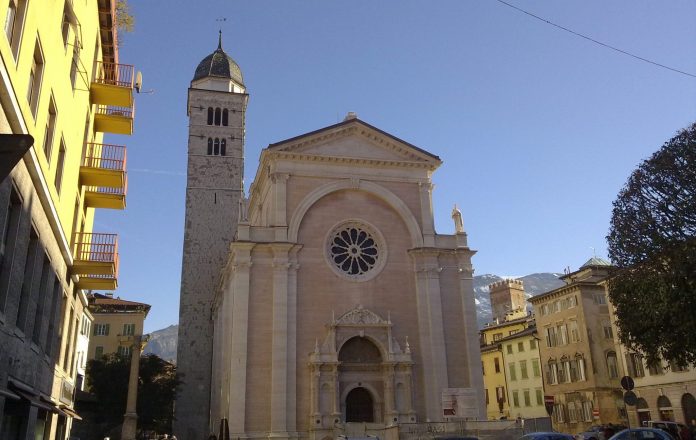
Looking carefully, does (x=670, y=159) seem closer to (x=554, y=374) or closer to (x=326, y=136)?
(x=326, y=136)

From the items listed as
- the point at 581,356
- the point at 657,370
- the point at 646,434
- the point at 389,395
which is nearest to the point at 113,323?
the point at 389,395

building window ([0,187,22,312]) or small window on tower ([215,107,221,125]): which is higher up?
small window on tower ([215,107,221,125])

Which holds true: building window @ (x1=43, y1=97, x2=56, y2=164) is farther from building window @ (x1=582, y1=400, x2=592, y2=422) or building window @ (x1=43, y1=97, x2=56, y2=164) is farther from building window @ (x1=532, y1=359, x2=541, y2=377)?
building window @ (x1=532, y1=359, x2=541, y2=377)

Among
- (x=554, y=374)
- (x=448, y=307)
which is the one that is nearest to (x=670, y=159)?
(x=448, y=307)

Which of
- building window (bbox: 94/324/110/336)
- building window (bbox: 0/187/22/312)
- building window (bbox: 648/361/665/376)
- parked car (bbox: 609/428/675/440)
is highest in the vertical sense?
building window (bbox: 94/324/110/336)

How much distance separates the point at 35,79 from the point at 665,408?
3429 centimetres

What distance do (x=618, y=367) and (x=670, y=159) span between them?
74.9 ft

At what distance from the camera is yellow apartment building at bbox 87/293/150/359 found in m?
51.4

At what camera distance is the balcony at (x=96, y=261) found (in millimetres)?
17562

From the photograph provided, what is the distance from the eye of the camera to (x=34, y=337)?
1323cm

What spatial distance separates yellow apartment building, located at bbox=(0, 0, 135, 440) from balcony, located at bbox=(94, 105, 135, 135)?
1.4 inches

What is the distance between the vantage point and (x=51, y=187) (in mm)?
13445

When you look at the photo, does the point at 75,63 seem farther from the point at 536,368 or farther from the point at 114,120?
the point at 536,368

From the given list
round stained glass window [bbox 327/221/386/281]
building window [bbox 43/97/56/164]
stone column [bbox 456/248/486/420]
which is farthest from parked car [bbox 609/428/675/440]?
round stained glass window [bbox 327/221/386/281]
